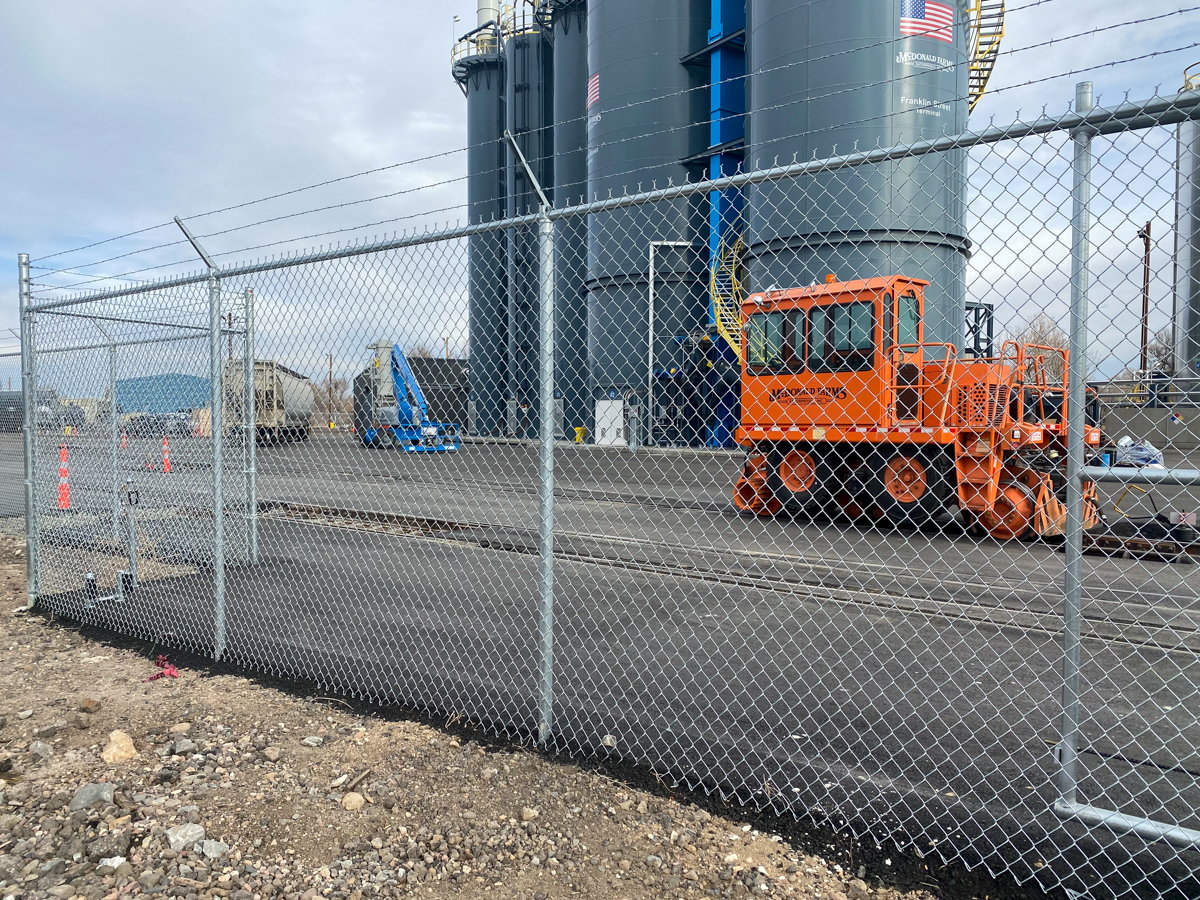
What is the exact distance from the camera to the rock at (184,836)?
9.45 feet

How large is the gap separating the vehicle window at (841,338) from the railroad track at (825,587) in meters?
3.07

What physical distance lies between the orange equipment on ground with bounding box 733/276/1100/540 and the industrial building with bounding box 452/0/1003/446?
3.45 ft

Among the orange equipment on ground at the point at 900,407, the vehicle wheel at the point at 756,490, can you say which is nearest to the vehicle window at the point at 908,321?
the orange equipment on ground at the point at 900,407

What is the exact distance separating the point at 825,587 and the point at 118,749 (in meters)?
5.89

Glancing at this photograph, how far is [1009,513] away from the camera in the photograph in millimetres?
9688

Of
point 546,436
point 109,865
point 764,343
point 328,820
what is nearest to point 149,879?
point 109,865

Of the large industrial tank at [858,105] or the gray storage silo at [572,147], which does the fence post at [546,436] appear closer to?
the large industrial tank at [858,105]

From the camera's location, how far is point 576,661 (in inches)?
205

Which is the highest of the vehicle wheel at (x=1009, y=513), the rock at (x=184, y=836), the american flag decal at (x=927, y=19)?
the american flag decal at (x=927, y=19)

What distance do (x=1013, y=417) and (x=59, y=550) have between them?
11.2 meters

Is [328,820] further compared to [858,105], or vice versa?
[858,105]

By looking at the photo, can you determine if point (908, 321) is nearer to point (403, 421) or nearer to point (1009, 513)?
point (1009, 513)

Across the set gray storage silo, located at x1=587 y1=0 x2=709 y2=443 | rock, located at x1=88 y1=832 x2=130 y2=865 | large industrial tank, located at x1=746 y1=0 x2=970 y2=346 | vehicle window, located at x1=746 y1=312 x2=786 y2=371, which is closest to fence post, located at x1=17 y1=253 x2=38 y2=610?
rock, located at x1=88 y1=832 x2=130 y2=865

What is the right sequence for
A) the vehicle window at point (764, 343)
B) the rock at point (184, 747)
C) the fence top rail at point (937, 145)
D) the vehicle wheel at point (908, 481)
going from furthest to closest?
the vehicle window at point (764, 343)
the vehicle wheel at point (908, 481)
the rock at point (184, 747)
the fence top rail at point (937, 145)
